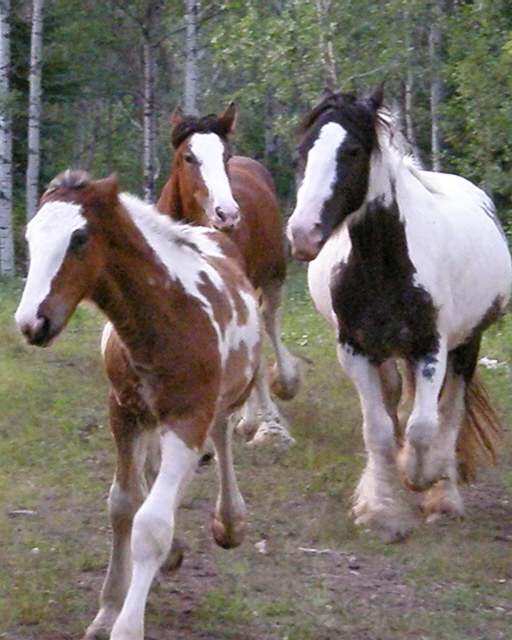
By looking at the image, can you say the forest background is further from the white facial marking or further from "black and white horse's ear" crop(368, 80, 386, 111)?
"black and white horse's ear" crop(368, 80, 386, 111)

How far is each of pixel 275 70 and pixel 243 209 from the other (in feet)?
54.4

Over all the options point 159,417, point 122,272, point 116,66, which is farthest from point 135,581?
point 116,66

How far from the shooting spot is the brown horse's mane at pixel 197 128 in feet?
27.0

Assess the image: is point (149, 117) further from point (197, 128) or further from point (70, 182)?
point (70, 182)

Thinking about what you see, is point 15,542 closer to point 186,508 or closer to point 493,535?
point 186,508

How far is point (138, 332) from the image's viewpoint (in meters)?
4.78

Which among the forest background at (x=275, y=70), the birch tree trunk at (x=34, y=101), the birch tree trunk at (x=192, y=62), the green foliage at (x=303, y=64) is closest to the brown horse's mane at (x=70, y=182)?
the green foliage at (x=303, y=64)

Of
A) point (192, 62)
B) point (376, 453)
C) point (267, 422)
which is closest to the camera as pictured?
point (376, 453)

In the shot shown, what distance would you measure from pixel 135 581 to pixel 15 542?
189 cm

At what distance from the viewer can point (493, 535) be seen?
6910 millimetres

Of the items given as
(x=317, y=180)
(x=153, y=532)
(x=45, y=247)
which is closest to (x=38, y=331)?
(x=45, y=247)

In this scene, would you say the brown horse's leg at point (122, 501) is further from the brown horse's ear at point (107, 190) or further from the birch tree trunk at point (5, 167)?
the birch tree trunk at point (5, 167)

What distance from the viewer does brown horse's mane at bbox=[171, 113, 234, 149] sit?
27.0ft

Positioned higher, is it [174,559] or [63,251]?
[63,251]
